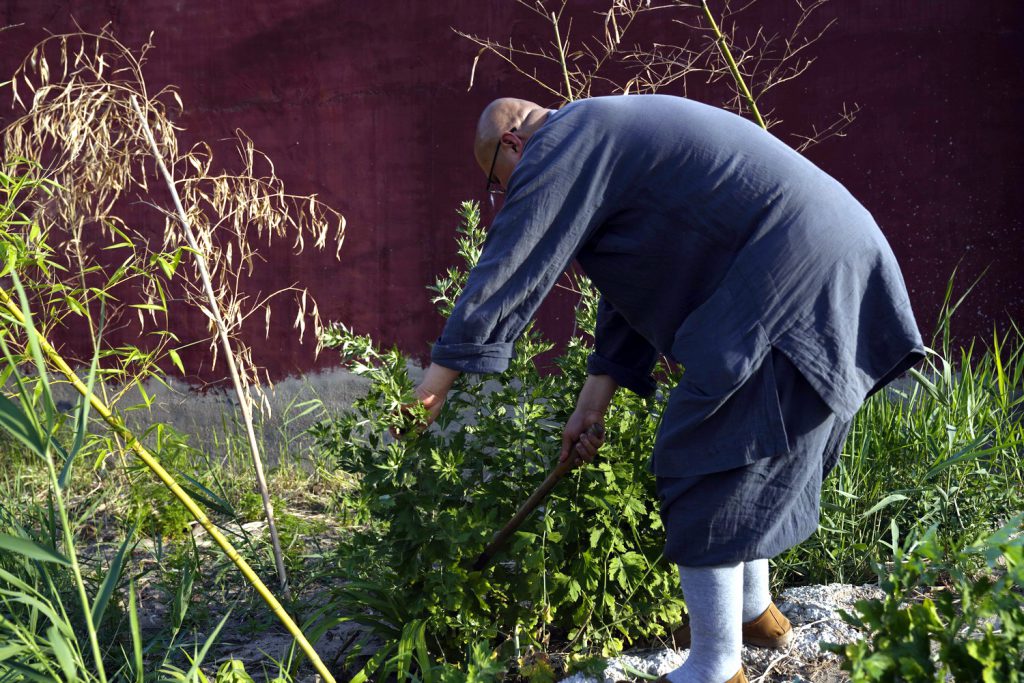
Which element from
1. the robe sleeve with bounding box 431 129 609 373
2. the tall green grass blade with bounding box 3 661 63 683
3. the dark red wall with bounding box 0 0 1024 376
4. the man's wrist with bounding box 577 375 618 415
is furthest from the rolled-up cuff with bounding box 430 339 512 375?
the dark red wall with bounding box 0 0 1024 376

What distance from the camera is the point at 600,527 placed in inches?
103

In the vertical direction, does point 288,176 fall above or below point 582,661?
above

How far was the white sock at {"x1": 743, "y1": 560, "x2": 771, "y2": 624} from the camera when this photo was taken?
8.16ft

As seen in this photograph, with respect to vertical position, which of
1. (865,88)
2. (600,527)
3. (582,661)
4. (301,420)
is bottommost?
(301,420)

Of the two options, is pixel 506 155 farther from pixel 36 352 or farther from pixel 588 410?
pixel 36 352

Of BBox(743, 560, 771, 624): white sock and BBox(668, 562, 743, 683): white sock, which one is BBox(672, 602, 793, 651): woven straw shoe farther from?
BBox(668, 562, 743, 683): white sock

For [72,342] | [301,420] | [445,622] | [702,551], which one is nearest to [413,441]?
[445,622]

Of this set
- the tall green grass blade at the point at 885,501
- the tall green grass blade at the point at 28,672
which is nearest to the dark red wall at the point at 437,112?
the tall green grass blade at the point at 885,501

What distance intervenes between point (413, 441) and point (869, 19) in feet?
10.6

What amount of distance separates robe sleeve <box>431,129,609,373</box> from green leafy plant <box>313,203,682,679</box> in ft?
1.26

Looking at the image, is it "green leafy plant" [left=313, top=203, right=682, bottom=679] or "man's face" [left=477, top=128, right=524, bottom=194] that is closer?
"man's face" [left=477, top=128, right=524, bottom=194]

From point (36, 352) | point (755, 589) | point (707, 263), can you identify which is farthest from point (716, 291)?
point (36, 352)

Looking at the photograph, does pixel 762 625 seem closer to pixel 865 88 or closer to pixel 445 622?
pixel 445 622

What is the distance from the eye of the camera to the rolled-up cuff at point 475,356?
2080 millimetres
